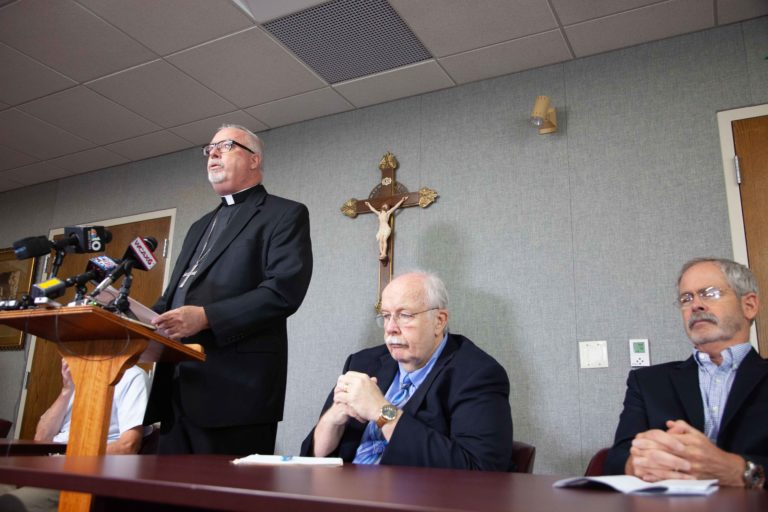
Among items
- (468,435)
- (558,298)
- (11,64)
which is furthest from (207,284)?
(11,64)

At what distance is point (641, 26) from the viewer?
2922 millimetres

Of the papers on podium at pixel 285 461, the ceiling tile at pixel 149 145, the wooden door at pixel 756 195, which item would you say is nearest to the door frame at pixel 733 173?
the wooden door at pixel 756 195

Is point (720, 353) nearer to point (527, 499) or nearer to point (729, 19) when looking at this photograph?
point (527, 499)

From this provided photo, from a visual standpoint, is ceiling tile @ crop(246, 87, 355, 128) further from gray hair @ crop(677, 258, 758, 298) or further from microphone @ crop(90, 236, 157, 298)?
gray hair @ crop(677, 258, 758, 298)

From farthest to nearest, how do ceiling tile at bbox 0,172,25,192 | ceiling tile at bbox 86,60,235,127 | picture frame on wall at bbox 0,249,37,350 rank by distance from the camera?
ceiling tile at bbox 0,172,25,192 < picture frame on wall at bbox 0,249,37,350 < ceiling tile at bbox 86,60,235,127

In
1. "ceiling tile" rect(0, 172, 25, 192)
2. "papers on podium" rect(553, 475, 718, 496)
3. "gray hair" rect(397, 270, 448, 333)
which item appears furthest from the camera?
"ceiling tile" rect(0, 172, 25, 192)

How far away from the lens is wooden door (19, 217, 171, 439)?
431 centimetres

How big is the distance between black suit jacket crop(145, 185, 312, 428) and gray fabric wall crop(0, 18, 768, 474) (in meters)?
1.34

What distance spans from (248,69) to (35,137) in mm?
1896

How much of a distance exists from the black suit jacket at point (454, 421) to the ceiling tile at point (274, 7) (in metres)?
1.83

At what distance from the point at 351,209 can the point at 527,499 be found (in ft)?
9.66

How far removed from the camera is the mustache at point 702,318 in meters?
1.68

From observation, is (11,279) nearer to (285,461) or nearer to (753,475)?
(285,461)

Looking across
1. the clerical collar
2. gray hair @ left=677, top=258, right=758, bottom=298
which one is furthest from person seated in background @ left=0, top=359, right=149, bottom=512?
gray hair @ left=677, top=258, right=758, bottom=298
